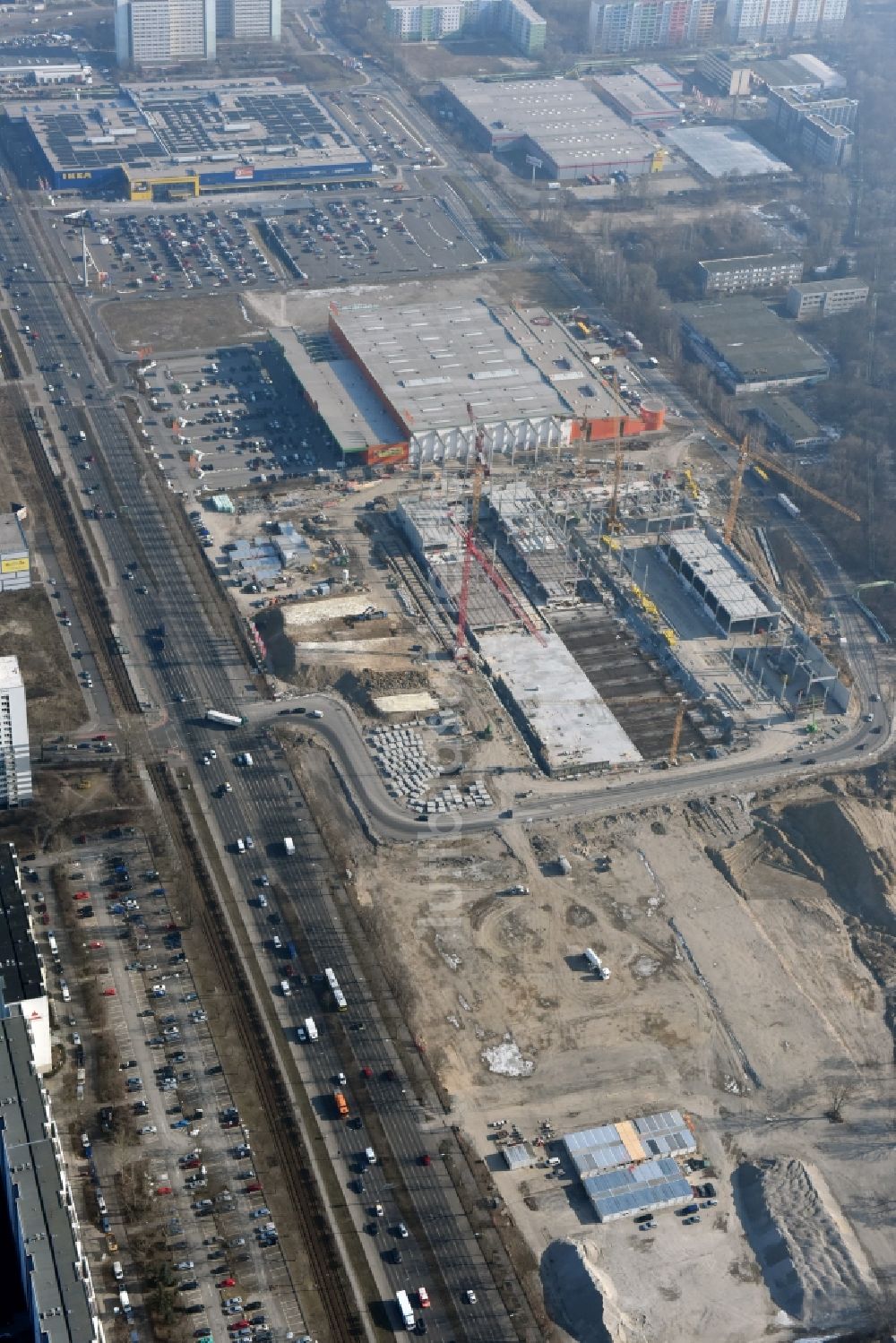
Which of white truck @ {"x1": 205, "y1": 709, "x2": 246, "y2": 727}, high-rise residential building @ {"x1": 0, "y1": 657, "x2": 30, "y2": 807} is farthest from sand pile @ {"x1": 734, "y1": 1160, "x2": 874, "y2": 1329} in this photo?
high-rise residential building @ {"x1": 0, "y1": 657, "x2": 30, "y2": 807}

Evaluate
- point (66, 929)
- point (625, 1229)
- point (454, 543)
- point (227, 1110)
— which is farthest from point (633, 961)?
point (454, 543)

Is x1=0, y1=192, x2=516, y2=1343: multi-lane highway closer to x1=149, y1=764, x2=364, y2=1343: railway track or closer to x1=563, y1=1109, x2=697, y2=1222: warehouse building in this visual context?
x1=149, y1=764, x2=364, y2=1343: railway track

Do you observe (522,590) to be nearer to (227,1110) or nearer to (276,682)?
(276,682)

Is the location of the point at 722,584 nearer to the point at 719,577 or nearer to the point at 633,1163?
the point at 719,577

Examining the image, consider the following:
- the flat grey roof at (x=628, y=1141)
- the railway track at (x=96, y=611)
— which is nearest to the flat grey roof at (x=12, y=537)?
the railway track at (x=96, y=611)

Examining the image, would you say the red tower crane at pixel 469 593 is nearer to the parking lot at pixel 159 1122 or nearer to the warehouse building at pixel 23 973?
the parking lot at pixel 159 1122

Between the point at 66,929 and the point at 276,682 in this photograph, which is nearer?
the point at 66,929

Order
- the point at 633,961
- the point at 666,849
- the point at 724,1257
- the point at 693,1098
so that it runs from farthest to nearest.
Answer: the point at 666,849 → the point at 633,961 → the point at 693,1098 → the point at 724,1257
